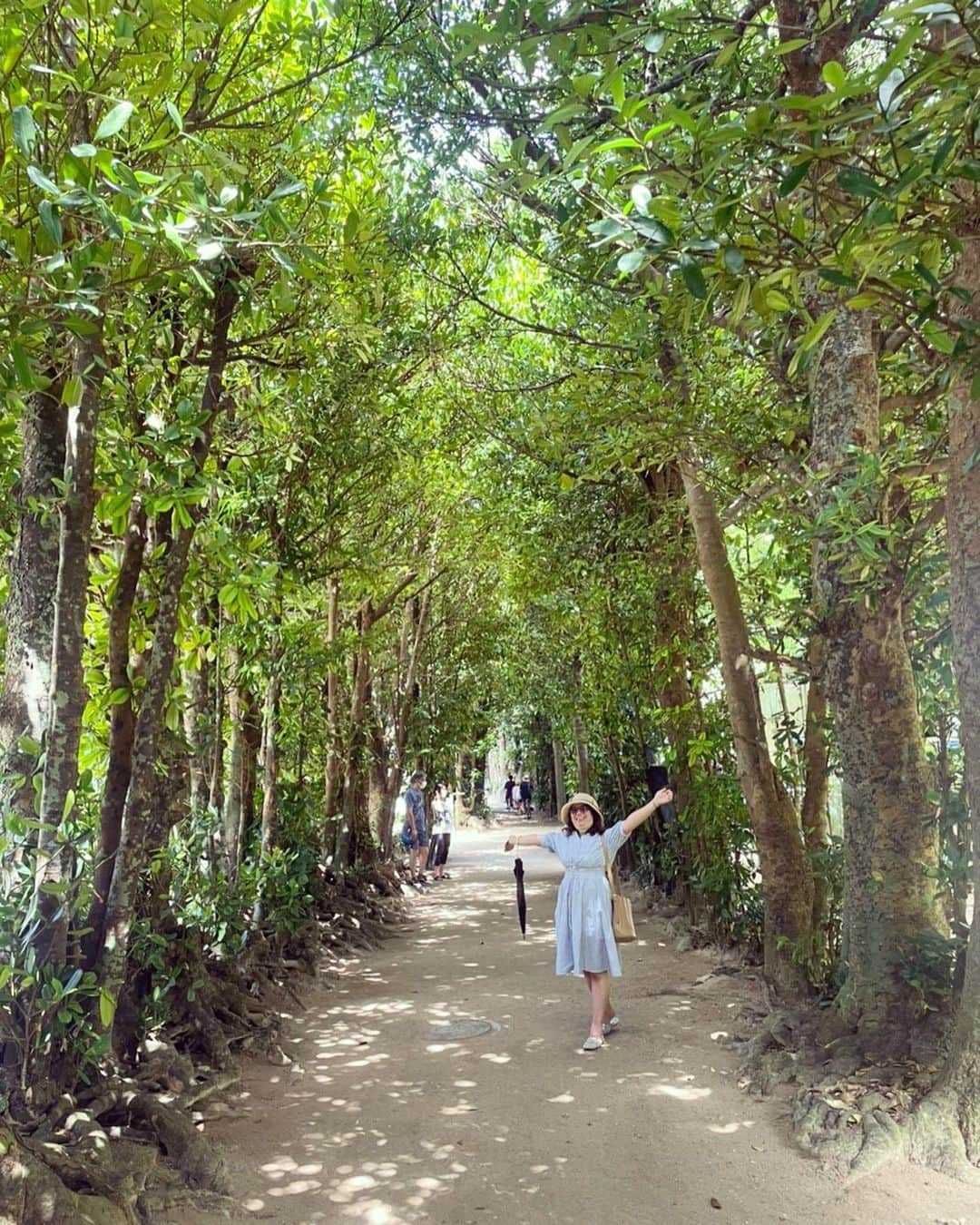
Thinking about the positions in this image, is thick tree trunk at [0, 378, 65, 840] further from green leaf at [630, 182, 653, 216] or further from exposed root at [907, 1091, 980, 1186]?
exposed root at [907, 1091, 980, 1186]

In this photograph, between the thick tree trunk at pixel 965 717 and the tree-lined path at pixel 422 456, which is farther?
the thick tree trunk at pixel 965 717

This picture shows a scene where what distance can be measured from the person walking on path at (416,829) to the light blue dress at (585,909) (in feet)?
28.2

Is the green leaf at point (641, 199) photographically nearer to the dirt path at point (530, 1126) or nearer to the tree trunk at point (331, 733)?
the dirt path at point (530, 1126)

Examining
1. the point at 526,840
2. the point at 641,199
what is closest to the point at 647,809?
the point at 526,840

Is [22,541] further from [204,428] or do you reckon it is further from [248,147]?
[248,147]

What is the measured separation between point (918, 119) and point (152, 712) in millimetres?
4044

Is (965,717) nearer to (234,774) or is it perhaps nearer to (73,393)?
(73,393)

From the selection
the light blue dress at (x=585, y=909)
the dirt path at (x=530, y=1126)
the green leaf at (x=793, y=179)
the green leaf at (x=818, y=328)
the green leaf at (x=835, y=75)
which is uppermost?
the green leaf at (x=835, y=75)

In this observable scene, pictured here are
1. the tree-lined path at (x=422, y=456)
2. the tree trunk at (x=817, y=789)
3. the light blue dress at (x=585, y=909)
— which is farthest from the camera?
the tree trunk at (x=817, y=789)

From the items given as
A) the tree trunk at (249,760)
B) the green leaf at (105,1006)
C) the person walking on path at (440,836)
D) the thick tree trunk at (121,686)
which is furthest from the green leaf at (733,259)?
the person walking on path at (440,836)

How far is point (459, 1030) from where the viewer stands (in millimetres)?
6414

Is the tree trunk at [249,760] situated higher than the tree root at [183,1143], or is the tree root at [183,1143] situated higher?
the tree trunk at [249,760]

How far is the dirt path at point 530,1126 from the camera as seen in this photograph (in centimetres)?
364

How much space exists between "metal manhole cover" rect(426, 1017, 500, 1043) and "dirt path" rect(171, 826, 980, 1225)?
48 mm
